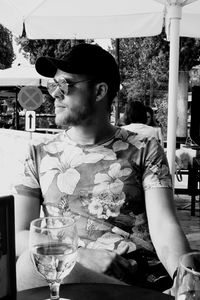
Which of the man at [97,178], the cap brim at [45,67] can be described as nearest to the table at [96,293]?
the man at [97,178]

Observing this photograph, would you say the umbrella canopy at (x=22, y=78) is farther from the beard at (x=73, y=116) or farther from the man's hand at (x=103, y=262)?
the man's hand at (x=103, y=262)

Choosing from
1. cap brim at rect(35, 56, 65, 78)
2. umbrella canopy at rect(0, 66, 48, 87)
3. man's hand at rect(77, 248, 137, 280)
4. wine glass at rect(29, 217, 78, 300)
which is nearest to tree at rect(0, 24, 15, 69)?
umbrella canopy at rect(0, 66, 48, 87)

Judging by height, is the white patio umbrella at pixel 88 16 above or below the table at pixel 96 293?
above

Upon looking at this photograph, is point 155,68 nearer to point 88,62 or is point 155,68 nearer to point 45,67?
point 45,67

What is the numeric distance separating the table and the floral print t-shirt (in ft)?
2.14

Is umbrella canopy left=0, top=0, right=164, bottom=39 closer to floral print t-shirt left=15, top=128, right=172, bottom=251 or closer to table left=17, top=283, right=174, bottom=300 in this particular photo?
floral print t-shirt left=15, top=128, right=172, bottom=251

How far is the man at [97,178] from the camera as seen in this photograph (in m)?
1.98

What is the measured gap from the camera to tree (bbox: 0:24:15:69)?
37938 mm

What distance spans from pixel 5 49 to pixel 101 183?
38777 millimetres

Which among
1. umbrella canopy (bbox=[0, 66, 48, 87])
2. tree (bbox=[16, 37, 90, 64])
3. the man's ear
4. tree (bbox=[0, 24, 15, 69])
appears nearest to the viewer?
the man's ear

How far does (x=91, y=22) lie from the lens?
491cm

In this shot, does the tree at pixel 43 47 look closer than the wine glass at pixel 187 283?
No

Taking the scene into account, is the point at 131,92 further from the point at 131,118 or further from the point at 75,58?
the point at 75,58

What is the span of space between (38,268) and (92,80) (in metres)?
1.39
